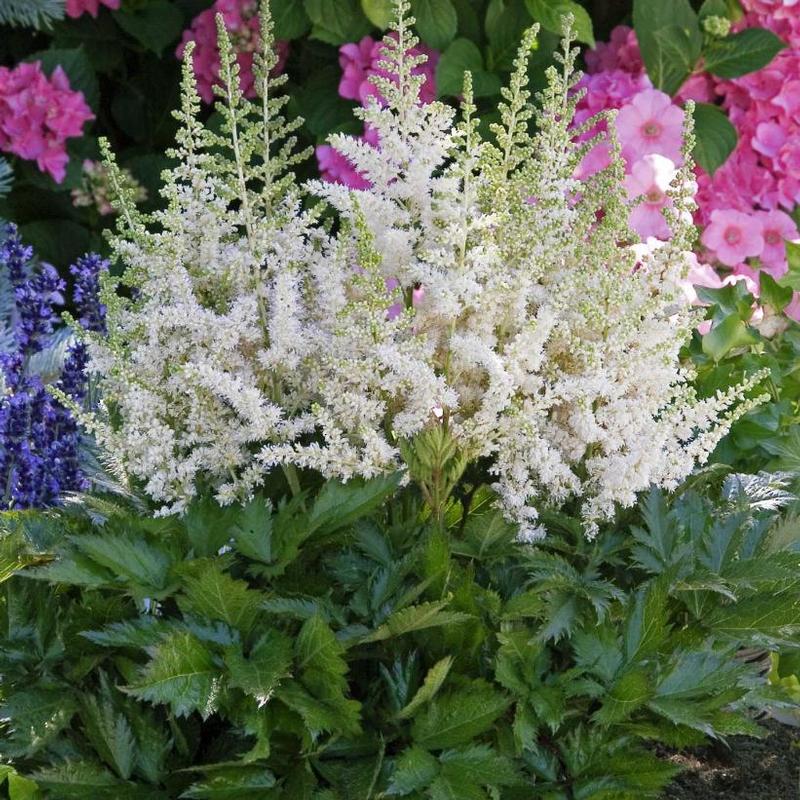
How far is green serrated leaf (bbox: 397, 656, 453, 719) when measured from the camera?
1103 mm

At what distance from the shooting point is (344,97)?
2982mm

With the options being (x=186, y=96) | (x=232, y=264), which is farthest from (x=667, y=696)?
(x=186, y=96)

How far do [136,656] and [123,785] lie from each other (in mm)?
143

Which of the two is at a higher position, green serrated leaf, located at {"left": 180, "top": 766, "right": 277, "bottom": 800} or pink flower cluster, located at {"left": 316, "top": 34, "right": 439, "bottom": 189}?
pink flower cluster, located at {"left": 316, "top": 34, "right": 439, "bottom": 189}

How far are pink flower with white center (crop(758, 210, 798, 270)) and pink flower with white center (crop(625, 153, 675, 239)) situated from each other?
0.59 m

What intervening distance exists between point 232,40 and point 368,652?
221 centimetres

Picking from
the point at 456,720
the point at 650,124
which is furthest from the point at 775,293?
the point at 456,720

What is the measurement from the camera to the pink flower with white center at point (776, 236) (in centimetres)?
251

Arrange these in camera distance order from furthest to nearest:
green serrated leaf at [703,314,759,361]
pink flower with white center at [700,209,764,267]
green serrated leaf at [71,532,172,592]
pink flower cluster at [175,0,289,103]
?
pink flower cluster at [175,0,289,103] < pink flower with white center at [700,209,764,267] < green serrated leaf at [703,314,759,361] < green serrated leaf at [71,532,172,592]

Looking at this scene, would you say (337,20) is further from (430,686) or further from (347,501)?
(430,686)

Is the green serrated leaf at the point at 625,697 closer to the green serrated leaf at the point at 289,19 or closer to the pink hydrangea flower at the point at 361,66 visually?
the pink hydrangea flower at the point at 361,66

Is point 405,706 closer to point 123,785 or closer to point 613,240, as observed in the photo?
point 123,785

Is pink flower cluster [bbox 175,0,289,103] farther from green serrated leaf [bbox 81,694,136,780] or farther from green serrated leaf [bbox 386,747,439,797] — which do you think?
green serrated leaf [bbox 386,747,439,797]

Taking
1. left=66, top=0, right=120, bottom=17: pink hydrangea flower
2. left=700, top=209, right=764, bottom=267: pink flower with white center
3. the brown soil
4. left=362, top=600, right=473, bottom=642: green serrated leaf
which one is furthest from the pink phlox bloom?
left=362, top=600, right=473, bottom=642: green serrated leaf
